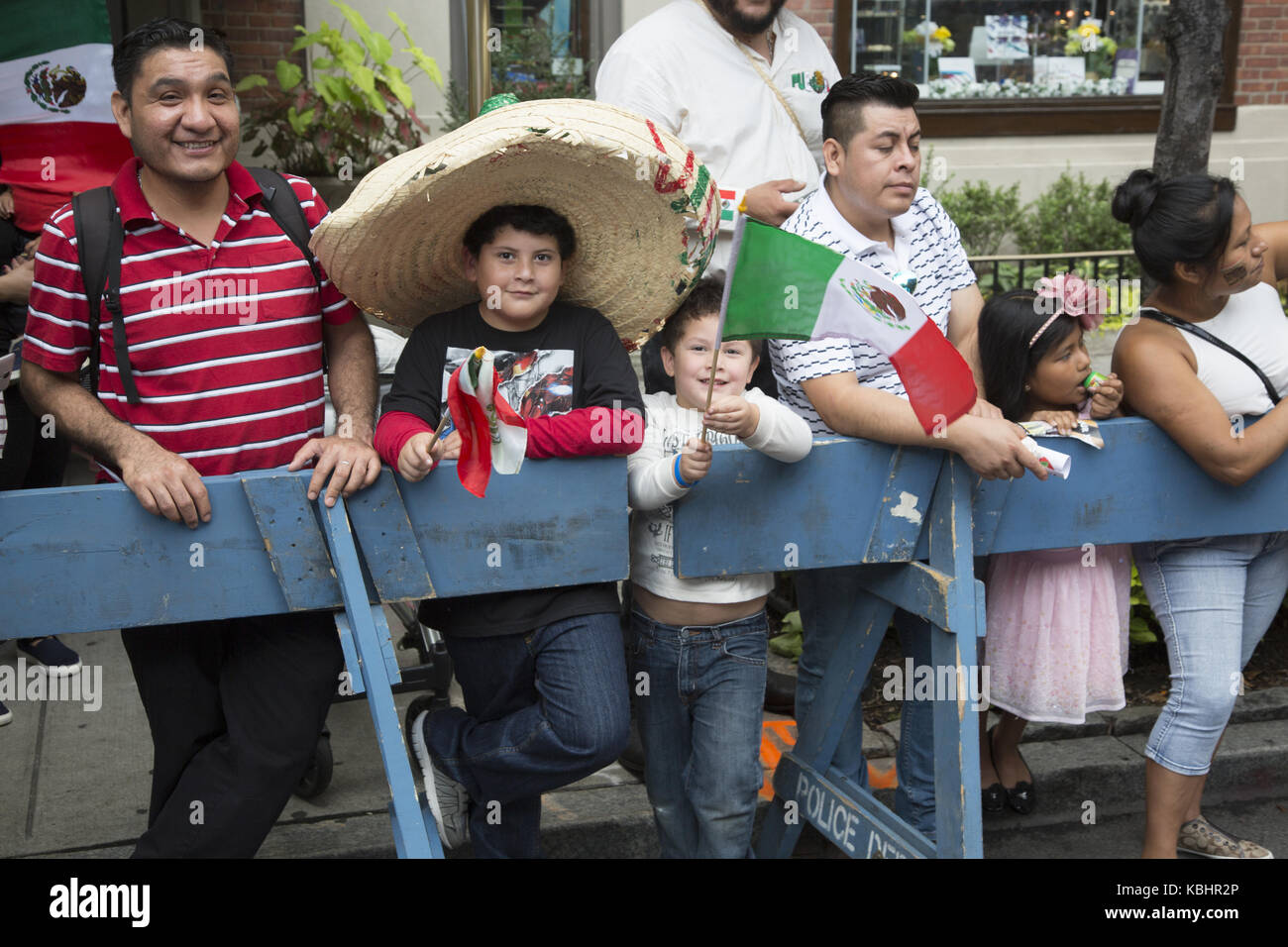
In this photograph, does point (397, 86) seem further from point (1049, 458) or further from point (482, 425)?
point (1049, 458)

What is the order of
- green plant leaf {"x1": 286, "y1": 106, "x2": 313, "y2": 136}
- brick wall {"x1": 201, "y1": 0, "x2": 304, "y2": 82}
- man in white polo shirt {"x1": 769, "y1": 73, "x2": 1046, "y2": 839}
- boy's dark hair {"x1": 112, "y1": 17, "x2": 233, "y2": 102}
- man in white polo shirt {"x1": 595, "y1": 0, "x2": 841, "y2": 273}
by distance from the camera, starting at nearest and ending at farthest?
1. boy's dark hair {"x1": 112, "y1": 17, "x2": 233, "y2": 102}
2. man in white polo shirt {"x1": 769, "y1": 73, "x2": 1046, "y2": 839}
3. man in white polo shirt {"x1": 595, "y1": 0, "x2": 841, "y2": 273}
4. green plant leaf {"x1": 286, "y1": 106, "x2": 313, "y2": 136}
5. brick wall {"x1": 201, "y1": 0, "x2": 304, "y2": 82}

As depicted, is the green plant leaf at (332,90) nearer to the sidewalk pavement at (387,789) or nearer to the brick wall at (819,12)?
the sidewalk pavement at (387,789)

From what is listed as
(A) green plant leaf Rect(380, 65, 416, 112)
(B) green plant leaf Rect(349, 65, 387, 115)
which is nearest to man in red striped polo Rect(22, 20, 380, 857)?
(B) green plant leaf Rect(349, 65, 387, 115)

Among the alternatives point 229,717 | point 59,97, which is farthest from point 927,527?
point 59,97

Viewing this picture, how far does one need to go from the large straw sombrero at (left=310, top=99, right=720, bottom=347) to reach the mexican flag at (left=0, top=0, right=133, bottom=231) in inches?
84.2

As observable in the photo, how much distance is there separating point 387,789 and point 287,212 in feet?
5.86

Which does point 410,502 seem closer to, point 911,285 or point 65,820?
point 911,285

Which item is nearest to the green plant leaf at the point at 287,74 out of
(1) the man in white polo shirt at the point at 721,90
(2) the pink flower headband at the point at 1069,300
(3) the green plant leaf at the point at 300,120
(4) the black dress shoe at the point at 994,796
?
(3) the green plant leaf at the point at 300,120

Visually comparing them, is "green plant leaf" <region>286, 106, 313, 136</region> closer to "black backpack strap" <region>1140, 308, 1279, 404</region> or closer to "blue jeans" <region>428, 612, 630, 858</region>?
"blue jeans" <region>428, 612, 630, 858</region>

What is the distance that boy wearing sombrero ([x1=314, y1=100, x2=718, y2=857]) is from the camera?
2.55m

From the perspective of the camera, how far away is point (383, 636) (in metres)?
2.42

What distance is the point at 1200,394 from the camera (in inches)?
117

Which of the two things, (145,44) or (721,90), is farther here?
(721,90)

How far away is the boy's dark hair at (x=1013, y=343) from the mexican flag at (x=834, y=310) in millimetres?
628
